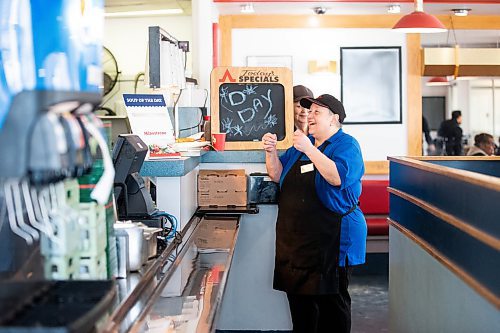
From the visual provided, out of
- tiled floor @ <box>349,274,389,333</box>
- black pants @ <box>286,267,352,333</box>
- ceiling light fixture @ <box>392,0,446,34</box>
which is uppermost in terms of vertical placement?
ceiling light fixture @ <box>392,0,446,34</box>

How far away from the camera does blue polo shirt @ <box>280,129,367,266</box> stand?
3.99 metres

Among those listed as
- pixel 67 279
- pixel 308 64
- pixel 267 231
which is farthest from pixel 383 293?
pixel 67 279

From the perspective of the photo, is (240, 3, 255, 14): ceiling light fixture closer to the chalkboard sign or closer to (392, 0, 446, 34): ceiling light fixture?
(392, 0, 446, 34): ceiling light fixture

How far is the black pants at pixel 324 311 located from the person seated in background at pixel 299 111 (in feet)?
4.40

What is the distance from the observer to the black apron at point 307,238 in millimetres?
4055

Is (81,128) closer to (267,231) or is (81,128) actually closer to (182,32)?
(267,231)

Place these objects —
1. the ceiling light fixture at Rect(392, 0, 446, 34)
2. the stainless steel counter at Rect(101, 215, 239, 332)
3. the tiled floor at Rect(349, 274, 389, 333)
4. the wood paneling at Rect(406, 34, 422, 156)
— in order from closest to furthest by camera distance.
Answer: the stainless steel counter at Rect(101, 215, 239, 332)
the tiled floor at Rect(349, 274, 389, 333)
the ceiling light fixture at Rect(392, 0, 446, 34)
the wood paneling at Rect(406, 34, 422, 156)

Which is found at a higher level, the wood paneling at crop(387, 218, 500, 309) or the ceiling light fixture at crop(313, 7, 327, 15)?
the ceiling light fixture at crop(313, 7, 327, 15)

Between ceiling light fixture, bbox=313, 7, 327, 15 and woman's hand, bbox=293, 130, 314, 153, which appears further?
ceiling light fixture, bbox=313, 7, 327, 15

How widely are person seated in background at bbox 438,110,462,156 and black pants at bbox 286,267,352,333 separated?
351 inches

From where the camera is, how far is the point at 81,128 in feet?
5.31

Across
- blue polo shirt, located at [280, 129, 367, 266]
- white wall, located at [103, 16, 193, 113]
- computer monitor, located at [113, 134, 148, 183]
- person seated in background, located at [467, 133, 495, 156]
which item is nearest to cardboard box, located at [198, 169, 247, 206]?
blue polo shirt, located at [280, 129, 367, 266]

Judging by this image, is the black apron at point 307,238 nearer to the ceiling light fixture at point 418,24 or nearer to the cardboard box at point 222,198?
the cardboard box at point 222,198

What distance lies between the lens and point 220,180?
4.69m
